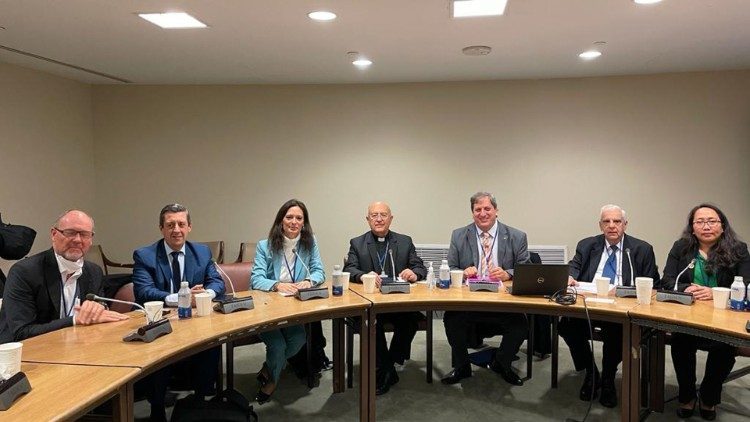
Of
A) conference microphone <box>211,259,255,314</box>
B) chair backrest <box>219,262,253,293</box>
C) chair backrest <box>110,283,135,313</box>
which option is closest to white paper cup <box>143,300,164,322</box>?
conference microphone <box>211,259,255,314</box>

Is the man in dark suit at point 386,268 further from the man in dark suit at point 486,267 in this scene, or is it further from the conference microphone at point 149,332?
the conference microphone at point 149,332

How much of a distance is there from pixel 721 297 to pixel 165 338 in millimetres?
2594

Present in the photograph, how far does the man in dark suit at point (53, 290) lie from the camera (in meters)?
2.24

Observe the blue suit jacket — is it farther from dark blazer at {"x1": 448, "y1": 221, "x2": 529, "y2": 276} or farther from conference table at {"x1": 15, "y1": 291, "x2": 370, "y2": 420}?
dark blazer at {"x1": 448, "y1": 221, "x2": 529, "y2": 276}

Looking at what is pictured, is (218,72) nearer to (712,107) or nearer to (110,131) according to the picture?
(110,131)

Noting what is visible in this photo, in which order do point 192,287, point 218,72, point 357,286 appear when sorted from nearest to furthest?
point 192,287, point 357,286, point 218,72

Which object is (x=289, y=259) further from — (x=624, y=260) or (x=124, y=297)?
(x=624, y=260)

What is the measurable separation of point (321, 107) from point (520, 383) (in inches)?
135

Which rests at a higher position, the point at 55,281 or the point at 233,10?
the point at 233,10

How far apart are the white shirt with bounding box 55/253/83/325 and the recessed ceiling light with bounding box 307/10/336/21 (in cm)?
185

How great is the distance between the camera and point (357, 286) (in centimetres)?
336

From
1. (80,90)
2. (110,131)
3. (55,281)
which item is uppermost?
(80,90)

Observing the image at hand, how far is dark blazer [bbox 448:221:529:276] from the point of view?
361 centimetres

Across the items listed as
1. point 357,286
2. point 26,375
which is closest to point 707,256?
point 357,286
